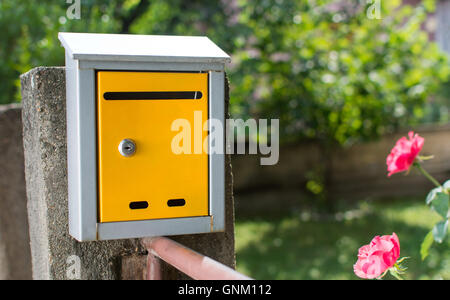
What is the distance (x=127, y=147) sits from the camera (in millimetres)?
1442

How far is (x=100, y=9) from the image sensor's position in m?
4.00

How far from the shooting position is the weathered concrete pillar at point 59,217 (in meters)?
1.61

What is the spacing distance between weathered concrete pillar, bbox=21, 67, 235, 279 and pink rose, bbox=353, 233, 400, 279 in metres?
0.52

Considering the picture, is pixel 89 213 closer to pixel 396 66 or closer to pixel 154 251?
pixel 154 251

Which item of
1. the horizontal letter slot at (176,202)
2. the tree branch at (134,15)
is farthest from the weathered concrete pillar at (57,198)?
the tree branch at (134,15)

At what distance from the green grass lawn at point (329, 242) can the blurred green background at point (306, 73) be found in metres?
0.01

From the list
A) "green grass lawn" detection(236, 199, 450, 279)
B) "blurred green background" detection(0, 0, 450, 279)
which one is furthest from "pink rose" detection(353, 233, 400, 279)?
"blurred green background" detection(0, 0, 450, 279)

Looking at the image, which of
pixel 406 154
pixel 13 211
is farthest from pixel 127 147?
pixel 13 211

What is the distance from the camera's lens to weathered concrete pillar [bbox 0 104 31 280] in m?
2.52

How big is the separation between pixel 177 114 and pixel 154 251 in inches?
16.5

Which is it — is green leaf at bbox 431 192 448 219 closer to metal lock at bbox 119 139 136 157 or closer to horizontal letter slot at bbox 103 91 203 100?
horizontal letter slot at bbox 103 91 203 100

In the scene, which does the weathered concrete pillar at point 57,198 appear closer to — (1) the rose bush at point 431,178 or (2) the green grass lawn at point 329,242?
(1) the rose bush at point 431,178

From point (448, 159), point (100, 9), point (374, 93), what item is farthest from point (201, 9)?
point (448, 159)

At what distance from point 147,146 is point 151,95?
0.14m
